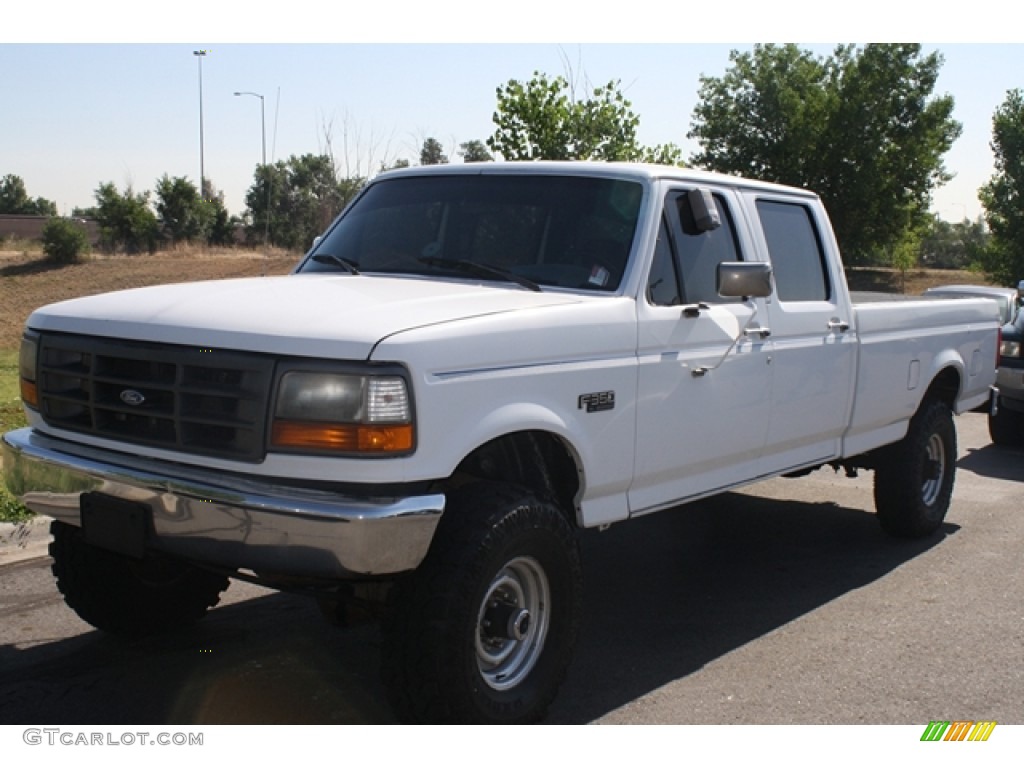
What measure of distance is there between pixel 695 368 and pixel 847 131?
41.9 m

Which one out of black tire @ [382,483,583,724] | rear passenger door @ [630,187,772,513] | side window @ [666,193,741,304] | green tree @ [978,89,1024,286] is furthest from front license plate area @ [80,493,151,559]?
green tree @ [978,89,1024,286]

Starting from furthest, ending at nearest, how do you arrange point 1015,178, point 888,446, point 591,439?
Result: 1. point 1015,178
2. point 888,446
3. point 591,439

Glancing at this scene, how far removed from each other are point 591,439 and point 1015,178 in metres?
36.2

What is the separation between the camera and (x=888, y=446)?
277 inches

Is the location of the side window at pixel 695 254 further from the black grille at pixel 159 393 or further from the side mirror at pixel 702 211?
the black grille at pixel 159 393

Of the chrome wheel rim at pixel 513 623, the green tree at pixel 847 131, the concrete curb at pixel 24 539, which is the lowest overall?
the concrete curb at pixel 24 539

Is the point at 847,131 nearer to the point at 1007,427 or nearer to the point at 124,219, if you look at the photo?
the point at 124,219

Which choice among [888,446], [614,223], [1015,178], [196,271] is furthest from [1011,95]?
[614,223]

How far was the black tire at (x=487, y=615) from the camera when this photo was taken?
12.2ft

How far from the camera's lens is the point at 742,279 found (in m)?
4.85

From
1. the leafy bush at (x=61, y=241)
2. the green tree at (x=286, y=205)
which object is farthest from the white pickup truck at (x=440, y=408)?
the green tree at (x=286, y=205)

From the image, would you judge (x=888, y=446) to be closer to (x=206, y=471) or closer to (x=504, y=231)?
(x=504, y=231)

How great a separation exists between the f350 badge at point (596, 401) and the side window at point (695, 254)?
2.66 feet

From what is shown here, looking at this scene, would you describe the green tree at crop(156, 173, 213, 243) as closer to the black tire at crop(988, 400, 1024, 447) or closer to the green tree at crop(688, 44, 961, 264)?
the green tree at crop(688, 44, 961, 264)
